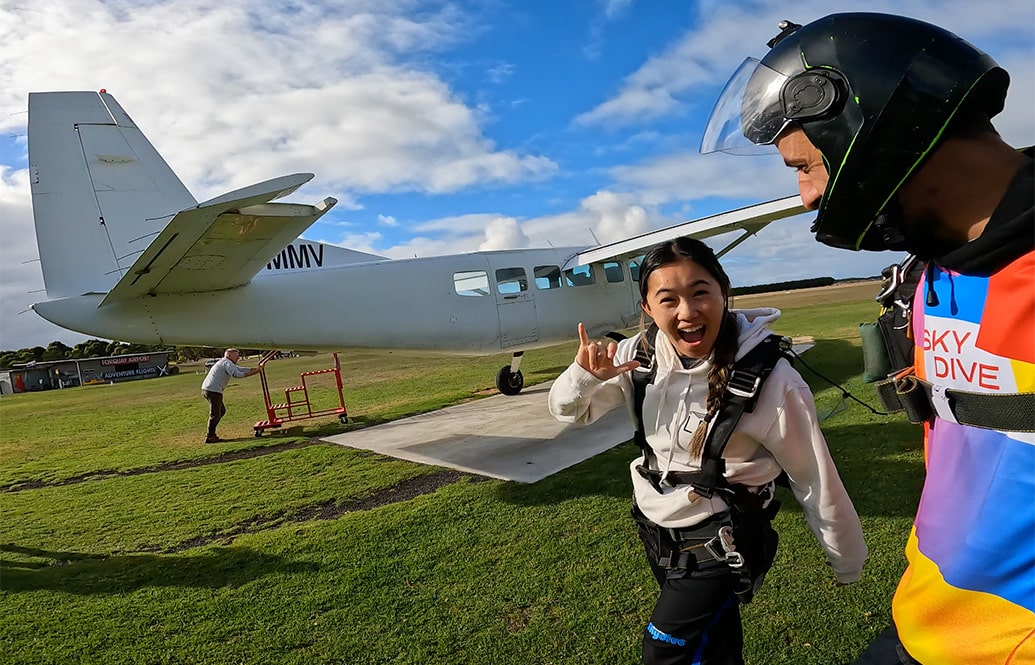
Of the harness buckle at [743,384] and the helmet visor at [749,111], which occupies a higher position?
the helmet visor at [749,111]

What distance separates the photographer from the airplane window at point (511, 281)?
10109mm

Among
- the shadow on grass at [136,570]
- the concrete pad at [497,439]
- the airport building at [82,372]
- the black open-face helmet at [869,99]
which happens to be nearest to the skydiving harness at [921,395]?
the black open-face helmet at [869,99]

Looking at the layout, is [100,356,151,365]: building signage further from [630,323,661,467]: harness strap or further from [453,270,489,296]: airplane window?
[630,323,661,467]: harness strap

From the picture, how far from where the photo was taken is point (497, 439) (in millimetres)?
8383

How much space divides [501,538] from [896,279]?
3897 millimetres

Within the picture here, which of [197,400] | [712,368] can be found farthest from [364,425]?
[197,400]

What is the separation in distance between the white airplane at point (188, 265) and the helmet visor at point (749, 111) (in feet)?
14.0

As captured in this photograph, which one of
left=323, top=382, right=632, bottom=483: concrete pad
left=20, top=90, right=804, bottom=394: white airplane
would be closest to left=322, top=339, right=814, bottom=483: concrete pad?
left=323, top=382, right=632, bottom=483: concrete pad

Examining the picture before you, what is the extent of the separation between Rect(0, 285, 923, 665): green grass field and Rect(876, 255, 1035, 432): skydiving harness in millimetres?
2189

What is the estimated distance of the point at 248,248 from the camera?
257 inches

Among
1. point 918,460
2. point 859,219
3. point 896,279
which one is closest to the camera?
point 859,219

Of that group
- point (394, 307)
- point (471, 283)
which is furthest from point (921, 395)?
point (471, 283)

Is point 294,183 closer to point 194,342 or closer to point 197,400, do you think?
point 194,342

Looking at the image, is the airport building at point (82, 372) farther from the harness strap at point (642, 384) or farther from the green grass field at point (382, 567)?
the harness strap at point (642, 384)
